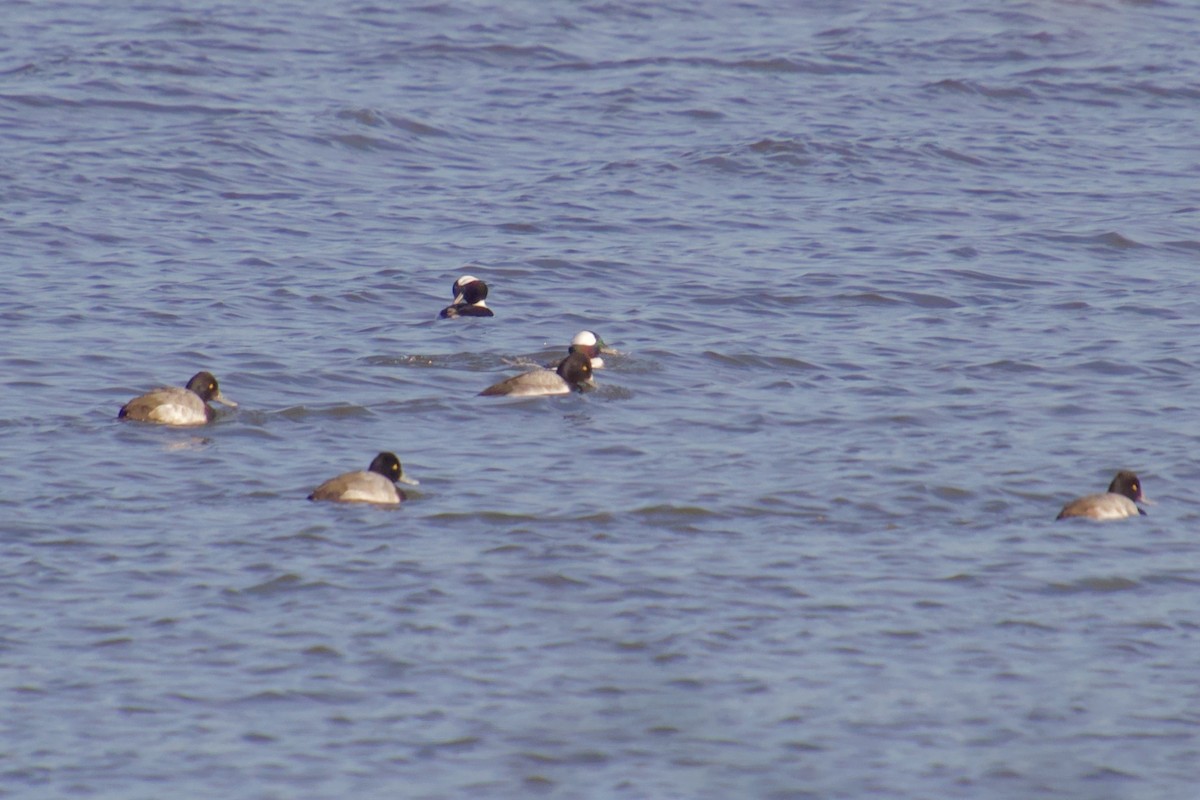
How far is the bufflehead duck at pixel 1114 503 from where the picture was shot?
43.4 feet

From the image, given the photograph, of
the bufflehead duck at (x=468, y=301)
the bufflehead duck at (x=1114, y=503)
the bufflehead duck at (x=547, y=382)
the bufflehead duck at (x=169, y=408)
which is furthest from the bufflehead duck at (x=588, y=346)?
the bufflehead duck at (x=1114, y=503)

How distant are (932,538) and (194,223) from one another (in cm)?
1352

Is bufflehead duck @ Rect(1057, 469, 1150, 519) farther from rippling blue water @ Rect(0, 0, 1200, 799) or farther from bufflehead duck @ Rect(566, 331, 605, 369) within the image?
bufflehead duck @ Rect(566, 331, 605, 369)

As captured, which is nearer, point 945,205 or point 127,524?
point 127,524

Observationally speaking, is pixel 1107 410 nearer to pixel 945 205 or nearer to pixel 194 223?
pixel 945 205

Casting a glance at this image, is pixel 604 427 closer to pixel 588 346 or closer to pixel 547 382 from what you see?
pixel 547 382

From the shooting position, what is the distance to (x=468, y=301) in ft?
65.9

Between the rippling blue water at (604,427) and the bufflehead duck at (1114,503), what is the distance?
0.54ft

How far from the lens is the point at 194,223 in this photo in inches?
939

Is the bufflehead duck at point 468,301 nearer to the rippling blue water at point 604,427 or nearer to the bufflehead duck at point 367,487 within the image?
the rippling blue water at point 604,427

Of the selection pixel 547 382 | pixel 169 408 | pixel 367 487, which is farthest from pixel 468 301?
pixel 367 487

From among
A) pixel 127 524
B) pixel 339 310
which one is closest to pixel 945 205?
pixel 339 310

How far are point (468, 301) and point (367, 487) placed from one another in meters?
7.04

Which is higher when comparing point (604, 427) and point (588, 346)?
point (588, 346)
